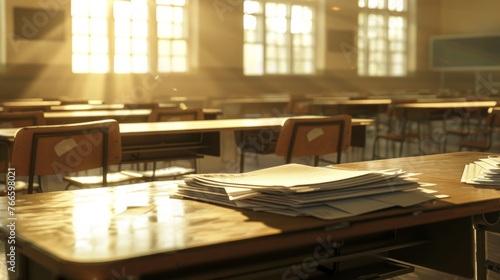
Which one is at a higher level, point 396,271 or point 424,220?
point 424,220

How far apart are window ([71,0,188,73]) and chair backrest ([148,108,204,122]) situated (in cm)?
740

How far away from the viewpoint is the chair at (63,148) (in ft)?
7.84

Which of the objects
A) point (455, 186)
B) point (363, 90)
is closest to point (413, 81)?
point (363, 90)

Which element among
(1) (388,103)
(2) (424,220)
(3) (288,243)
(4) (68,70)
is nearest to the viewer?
(3) (288,243)

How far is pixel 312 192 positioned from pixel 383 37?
51.3 feet

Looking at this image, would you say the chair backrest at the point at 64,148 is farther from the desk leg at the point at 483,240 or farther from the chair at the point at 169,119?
the desk leg at the point at 483,240

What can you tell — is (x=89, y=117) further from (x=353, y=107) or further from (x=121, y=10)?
(x=121, y=10)

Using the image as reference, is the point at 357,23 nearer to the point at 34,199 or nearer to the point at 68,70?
the point at 68,70

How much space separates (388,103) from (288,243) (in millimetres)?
6141

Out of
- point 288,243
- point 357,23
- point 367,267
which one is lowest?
point 367,267

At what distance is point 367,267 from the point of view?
102 cm

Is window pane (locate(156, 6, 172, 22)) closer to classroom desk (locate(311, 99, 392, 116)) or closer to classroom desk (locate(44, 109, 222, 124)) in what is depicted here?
classroom desk (locate(311, 99, 392, 116))

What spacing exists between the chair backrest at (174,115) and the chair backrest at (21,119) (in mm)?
855

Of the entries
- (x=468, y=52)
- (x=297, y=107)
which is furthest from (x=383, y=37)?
(x=297, y=107)
